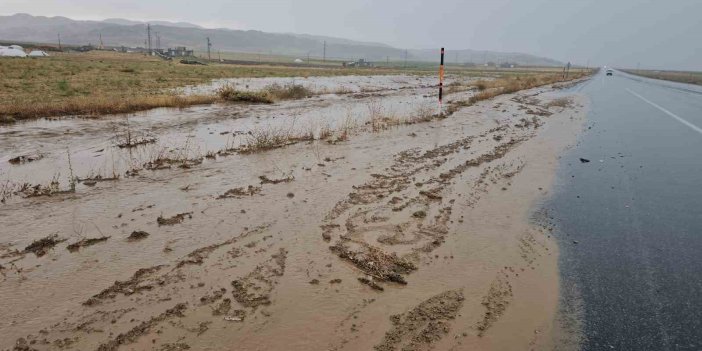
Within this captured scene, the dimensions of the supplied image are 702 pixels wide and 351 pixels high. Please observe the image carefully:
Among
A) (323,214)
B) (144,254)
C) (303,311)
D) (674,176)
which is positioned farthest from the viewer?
(674,176)

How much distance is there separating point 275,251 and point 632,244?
4.48m

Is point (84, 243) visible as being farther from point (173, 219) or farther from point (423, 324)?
point (423, 324)

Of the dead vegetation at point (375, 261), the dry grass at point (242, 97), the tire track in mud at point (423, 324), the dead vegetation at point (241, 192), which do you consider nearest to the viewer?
the tire track in mud at point (423, 324)

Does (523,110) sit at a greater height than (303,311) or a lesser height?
greater

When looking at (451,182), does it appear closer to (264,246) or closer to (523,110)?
(264,246)

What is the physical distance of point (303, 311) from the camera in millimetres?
3822

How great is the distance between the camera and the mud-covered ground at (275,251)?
140 inches

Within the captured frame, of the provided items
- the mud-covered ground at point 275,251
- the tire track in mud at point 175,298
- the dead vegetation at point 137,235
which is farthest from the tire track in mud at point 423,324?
the dead vegetation at point 137,235

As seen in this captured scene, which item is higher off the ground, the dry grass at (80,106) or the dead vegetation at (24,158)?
the dry grass at (80,106)

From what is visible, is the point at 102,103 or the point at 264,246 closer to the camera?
the point at 264,246

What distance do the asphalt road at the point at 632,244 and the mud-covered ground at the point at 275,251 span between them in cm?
34


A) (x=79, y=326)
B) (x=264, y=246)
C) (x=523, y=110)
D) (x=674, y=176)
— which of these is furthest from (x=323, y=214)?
(x=523, y=110)

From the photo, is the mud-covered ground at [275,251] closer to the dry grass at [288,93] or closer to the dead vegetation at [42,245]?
the dead vegetation at [42,245]

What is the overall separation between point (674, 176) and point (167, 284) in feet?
32.4
